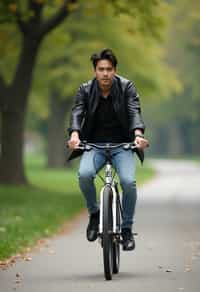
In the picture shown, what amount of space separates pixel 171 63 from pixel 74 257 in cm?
6421

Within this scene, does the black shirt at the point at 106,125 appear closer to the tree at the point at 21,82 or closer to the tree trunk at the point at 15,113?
the tree at the point at 21,82

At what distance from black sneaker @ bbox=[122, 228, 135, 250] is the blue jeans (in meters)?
0.26

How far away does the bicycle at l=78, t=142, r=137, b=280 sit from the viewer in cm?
940

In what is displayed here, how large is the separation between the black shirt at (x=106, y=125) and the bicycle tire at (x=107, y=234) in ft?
1.66

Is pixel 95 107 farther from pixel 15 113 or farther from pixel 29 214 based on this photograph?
pixel 15 113

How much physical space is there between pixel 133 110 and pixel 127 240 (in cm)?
120

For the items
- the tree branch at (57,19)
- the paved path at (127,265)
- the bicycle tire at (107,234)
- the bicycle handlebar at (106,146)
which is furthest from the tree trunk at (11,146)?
the bicycle tire at (107,234)

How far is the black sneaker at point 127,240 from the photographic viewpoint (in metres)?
9.95

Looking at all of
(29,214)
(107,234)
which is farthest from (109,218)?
(29,214)

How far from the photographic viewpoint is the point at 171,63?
75500 millimetres

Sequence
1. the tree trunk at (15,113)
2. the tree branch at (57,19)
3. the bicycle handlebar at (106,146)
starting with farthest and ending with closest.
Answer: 1. the tree trunk at (15,113)
2. the tree branch at (57,19)
3. the bicycle handlebar at (106,146)

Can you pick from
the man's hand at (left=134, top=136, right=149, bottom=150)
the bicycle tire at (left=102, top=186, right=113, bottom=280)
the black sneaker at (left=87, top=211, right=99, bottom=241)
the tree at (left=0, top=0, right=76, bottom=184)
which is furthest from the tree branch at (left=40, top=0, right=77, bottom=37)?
the bicycle tire at (left=102, top=186, right=113, bottom=280)

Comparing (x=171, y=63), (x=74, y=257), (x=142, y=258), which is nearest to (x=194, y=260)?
(x=142, y=258)

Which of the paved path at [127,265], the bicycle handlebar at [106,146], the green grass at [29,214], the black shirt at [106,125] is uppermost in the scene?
the black shirt at [106,125]
